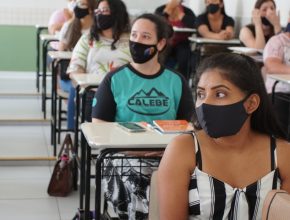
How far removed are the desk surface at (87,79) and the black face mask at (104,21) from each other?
1.20 ft

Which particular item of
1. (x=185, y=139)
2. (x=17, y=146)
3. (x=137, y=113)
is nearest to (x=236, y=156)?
(x=185, y=139)

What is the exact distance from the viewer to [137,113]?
10.4 ft

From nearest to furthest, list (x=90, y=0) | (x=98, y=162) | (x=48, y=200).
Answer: (x=98, y=162)
(x=48, y=200)
(x=90, y=0)

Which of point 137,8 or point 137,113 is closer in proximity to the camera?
point 137,113

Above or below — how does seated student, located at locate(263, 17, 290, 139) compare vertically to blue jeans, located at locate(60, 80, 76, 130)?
above

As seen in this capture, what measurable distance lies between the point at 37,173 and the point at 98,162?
2032 millimetres

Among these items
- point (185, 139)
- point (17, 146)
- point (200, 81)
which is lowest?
point (17, 146)

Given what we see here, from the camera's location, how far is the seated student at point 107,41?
4.52 metres

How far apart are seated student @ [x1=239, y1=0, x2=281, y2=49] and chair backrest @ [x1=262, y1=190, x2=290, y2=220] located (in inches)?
194

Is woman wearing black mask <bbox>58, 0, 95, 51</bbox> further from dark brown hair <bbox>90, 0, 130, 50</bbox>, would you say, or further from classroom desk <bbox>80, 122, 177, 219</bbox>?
classroom desk <bbox>80, 122, 177, 219</bbox>

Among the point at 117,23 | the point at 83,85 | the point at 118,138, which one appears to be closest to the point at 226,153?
the point at 118,138

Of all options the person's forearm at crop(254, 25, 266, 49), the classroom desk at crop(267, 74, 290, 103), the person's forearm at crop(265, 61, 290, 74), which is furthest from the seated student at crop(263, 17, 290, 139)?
the person's forearm at crop(254, 25, 266, 49)

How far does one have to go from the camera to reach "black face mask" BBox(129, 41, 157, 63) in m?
Result: 3.30

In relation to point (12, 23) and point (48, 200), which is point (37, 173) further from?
point (12, 23)
